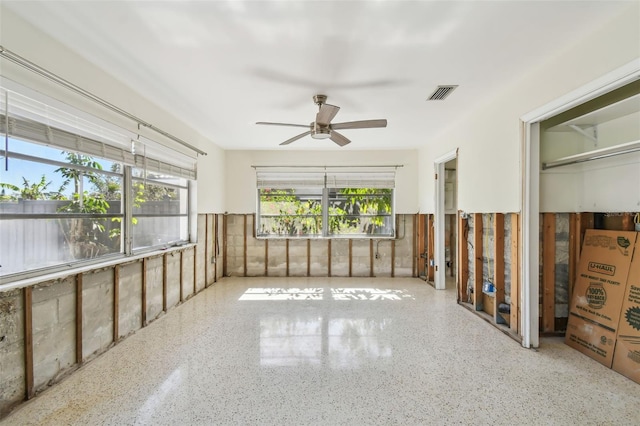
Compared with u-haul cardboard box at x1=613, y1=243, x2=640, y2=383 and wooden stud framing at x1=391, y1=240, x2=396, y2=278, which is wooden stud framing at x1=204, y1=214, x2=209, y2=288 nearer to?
wooden stud framing at x1=391, y1=240, x2=396, y2=278

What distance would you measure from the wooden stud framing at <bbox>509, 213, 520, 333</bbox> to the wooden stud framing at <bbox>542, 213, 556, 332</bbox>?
305 millimetres

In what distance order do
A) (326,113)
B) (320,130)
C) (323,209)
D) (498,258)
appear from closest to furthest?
(326,113), (320,130), (498,258), (323,209)

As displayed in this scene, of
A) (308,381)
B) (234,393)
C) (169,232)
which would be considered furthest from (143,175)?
(308,381)

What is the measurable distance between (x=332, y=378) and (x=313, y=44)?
8.54ft

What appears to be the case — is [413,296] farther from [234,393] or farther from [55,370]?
[55,370]

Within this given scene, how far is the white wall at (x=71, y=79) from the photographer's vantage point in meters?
1.88

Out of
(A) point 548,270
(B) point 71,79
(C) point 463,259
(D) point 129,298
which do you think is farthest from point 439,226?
(B) point 71,79

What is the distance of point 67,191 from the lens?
2.43m

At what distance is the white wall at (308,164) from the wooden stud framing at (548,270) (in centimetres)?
296

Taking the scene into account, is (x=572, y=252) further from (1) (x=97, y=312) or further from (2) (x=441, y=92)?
(1) (x=97, y=312)

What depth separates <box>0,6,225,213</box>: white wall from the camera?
188 centimetres

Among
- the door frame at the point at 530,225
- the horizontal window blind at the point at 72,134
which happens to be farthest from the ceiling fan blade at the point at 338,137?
the horizontal window blind at the point at 72,134

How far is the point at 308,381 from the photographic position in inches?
89.6

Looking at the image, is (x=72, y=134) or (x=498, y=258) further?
(x=498, y=258)
